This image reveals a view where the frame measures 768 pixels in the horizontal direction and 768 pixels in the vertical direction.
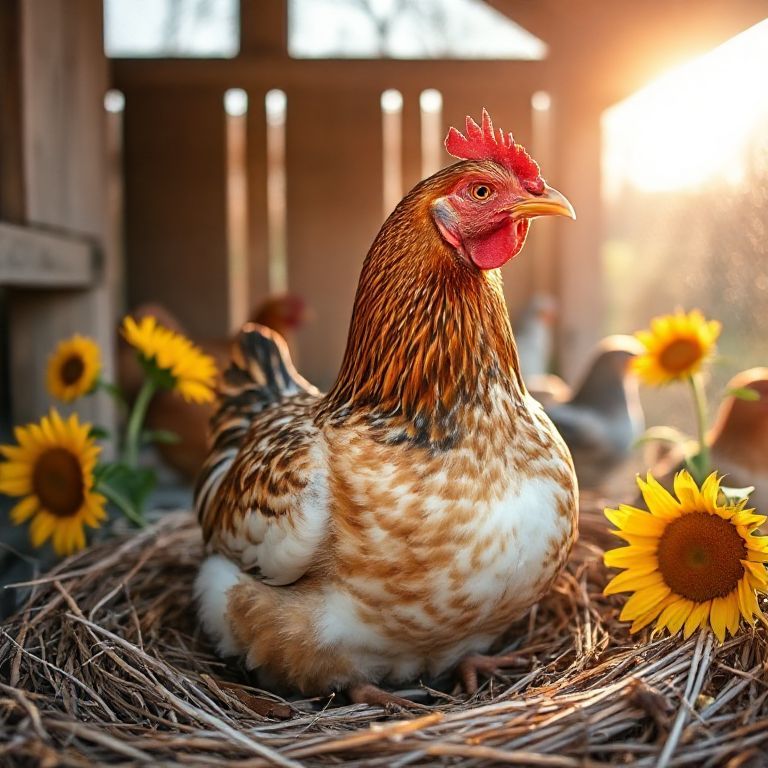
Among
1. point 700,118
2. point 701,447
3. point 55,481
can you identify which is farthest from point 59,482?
point 700,118

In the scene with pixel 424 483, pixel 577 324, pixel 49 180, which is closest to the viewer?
pixel 424 483

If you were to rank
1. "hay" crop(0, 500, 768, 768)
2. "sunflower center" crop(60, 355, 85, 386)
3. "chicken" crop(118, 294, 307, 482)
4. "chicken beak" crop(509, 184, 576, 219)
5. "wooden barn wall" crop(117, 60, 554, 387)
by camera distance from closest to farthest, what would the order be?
1. "hay" crop(0, 500, 768, 768)
2. "chicken beak" crop(509, 184, 576, 219)
3. "sunflower center" crop(60, 355, 85, 386)
4. "chicken" crop(118, 294, 307, 482)
5. "wooden barn wall" crop(117, 60, 554, 387)

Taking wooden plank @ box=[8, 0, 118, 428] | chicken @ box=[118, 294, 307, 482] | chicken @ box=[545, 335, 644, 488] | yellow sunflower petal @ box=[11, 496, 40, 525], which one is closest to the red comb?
yellow sunflower petal @ box=[11, 496, 40, 525]

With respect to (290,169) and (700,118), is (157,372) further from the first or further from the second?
(290,169)

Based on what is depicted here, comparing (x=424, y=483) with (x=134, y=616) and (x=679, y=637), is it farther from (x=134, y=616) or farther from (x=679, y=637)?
(x=134, y=616)

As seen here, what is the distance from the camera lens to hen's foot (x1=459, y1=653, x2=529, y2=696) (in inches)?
67.9

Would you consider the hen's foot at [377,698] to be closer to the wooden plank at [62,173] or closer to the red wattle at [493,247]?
the red wattle at [493,247]

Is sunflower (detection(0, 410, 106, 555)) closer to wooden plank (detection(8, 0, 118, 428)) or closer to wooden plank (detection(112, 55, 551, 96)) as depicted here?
wooden plank (detection(8, 0, 118, 428))

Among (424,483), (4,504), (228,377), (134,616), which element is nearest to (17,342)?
(4,504)

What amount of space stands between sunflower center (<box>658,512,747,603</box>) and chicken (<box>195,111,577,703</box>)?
7.7 inches

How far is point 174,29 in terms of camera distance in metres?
3.99

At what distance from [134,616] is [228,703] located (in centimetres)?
43

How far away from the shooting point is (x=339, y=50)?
412cm

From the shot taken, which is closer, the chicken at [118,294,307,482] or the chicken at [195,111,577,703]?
the chicken at [195,111,577,703]
